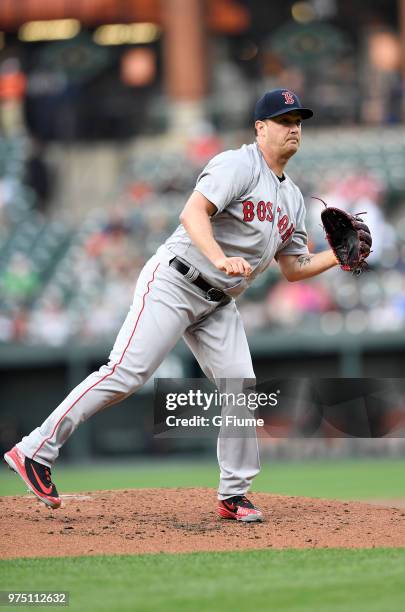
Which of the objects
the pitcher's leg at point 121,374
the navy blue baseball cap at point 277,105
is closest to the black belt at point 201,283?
the pitcher's leg at point 121,374

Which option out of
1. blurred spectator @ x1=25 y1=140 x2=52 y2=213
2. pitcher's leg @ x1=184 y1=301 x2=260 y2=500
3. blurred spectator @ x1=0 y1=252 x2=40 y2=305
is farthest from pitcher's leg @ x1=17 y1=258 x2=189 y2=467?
blurred spectator @ x1=25 y1=140 x2=52 y2=213

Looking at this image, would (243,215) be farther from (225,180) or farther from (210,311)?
(210,311)

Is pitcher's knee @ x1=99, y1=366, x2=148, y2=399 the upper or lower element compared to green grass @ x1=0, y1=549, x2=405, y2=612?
upper

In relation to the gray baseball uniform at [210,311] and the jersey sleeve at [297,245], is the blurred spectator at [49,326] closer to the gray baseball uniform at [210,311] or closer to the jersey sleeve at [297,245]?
the jersey sleeve at [297,245]

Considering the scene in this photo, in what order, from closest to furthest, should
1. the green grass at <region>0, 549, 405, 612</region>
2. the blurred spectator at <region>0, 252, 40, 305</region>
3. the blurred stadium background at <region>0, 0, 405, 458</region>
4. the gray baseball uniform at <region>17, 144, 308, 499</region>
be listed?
the green grass at <region>0, 549, 405, 612</region> < the gray baseball uniform at <region>17, 144, 308, 499</region> < the blurred stadium background at <region>0, 0, 405, 458</region> < the blurred spectator at <region>0, 252, 40, 305</region>

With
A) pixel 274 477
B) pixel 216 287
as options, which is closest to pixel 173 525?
pixel 216 287

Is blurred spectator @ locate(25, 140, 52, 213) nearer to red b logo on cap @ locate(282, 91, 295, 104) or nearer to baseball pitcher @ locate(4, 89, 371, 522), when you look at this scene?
baseball pitcher @ locate(4, 89, 371, 522)

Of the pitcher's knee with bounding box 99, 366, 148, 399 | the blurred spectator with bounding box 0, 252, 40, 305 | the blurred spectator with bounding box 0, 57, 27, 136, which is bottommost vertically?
the pitcher's knee with bounding box 99, 366, 148, 399
